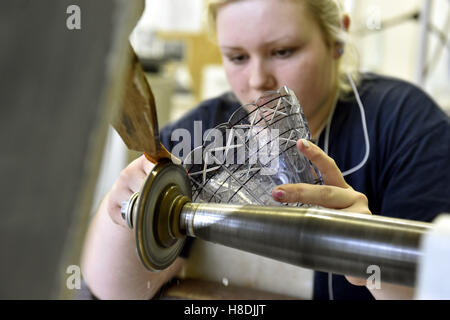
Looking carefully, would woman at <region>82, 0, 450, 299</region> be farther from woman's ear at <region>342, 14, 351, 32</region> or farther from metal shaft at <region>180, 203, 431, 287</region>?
metal shaft at <region>180, 203, 431, 287</region>

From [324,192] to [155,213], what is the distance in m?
0.13

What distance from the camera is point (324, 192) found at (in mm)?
344

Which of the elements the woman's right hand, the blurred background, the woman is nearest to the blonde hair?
the woman

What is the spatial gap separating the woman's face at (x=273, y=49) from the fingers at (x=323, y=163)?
0.31ft

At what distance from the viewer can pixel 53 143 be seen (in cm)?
13

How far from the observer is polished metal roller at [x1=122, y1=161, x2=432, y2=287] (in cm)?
22

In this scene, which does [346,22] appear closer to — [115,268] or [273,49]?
[273,49]

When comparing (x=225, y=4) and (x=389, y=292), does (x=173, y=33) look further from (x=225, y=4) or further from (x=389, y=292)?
(x=389, y=292)

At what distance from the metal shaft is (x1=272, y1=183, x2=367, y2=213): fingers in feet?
0.21

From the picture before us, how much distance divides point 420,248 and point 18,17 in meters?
0.19

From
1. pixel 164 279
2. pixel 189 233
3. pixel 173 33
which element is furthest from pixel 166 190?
pixel 173 33

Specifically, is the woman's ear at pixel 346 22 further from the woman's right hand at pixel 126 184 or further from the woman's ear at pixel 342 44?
the woman's right hand at pixel 126 184

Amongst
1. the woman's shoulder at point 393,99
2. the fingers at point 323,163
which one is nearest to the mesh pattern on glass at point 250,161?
the fingers at point 323,163

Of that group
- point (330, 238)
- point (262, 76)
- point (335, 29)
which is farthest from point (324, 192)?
point (335, 29)
